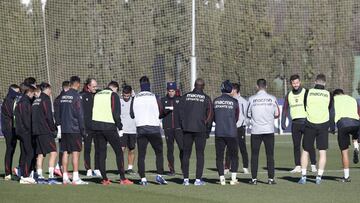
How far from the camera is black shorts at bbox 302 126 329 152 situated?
20859mm

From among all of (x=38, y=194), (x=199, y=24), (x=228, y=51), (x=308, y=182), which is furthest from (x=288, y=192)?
(x=228, y=51)

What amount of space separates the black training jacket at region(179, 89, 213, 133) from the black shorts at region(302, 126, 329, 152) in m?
1.99

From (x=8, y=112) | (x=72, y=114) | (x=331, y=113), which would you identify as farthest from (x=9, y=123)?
(x=331, y=113)

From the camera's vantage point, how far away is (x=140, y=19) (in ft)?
170

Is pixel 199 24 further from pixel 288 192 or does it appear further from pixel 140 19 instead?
Answer: pixel 288 192

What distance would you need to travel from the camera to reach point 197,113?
20688mm

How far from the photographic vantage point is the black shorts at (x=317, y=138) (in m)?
20.9

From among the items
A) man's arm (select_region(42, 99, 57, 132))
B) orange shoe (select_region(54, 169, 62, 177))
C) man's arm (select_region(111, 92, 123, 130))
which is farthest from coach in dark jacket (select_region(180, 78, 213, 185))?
orange shoe (select_region(54, 169, 62, 177))

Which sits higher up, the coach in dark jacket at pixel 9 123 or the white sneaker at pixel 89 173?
the coach in dark jacket at pixel 9 123

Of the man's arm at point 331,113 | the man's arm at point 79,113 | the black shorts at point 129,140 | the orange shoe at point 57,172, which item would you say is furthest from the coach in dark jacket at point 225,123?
the orange shoe at point 57,172

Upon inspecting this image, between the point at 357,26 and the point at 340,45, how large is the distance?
4.55ft

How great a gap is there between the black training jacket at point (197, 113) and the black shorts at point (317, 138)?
199 cm

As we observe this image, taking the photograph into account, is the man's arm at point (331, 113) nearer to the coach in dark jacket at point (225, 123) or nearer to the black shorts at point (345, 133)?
the black shorts at point (345, 133)

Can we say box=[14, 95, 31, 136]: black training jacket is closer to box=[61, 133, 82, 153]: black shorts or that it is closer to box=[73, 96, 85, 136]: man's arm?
box=[61, 133, 82, 153]: black shorts
